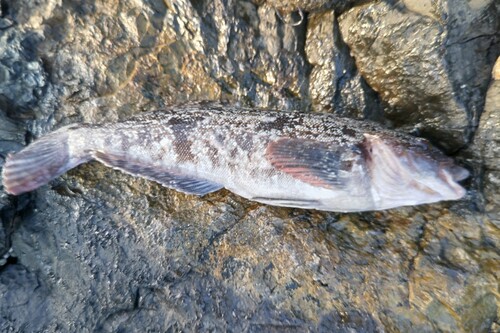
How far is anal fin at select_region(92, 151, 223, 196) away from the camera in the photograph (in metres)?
2.78

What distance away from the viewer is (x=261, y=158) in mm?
2668

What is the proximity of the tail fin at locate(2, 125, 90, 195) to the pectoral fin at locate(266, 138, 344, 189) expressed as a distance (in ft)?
5.00

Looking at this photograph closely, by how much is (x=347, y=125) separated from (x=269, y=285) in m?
1.33

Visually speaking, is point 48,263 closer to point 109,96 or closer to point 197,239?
point 197,239

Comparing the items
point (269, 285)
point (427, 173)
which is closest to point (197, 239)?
point (269, 285)

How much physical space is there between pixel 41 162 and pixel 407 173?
2.74 m

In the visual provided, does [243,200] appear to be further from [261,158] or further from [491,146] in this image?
[491,146]

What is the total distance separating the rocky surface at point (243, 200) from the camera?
8.21ft

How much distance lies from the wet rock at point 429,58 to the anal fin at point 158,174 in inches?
64.8

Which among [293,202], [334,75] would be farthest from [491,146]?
[293,202]

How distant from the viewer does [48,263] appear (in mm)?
2715

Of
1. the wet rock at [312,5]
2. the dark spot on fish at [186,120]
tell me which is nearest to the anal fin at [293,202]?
the dark spot on fish at [186,120]

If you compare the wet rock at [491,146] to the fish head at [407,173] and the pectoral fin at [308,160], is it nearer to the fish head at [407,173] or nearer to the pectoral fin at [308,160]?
the fish head at [407,173]

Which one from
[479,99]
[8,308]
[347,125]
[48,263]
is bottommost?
[8,308]
